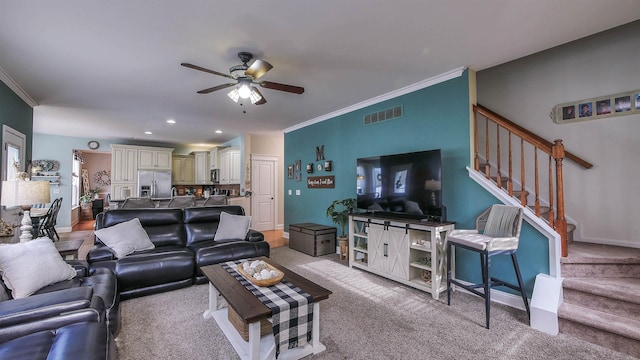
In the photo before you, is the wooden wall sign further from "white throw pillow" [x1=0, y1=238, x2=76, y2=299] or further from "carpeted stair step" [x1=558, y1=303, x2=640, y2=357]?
"white throw pillow" [x1=0, y1=238, x2=76, y2=299]

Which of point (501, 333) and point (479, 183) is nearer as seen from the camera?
point (501, 333)

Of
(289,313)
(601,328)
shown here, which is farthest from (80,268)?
(601,328)

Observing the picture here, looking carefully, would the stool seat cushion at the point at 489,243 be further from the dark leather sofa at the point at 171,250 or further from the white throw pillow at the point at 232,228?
the white throw pillow at the point at 232,228

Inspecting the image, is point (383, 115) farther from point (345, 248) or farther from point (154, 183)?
point (154, 183)

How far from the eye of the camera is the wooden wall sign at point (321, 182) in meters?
5.26

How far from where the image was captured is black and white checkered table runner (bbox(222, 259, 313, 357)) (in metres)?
1.91

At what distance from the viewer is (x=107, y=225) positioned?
3.50m

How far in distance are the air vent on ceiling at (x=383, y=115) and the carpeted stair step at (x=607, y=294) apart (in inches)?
104

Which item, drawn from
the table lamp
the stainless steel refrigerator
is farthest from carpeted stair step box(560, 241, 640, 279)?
the stainless steel refrigerator

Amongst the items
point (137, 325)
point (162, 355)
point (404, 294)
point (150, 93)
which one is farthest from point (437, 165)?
point (150, 93)

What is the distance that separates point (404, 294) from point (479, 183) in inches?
59.1

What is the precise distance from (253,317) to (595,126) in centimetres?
406

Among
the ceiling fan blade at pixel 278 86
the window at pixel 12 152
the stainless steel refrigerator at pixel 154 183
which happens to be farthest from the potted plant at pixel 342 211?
the stainless steel refrigerator at pixel 154 183

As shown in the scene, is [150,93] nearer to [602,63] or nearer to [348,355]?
[348,355]
